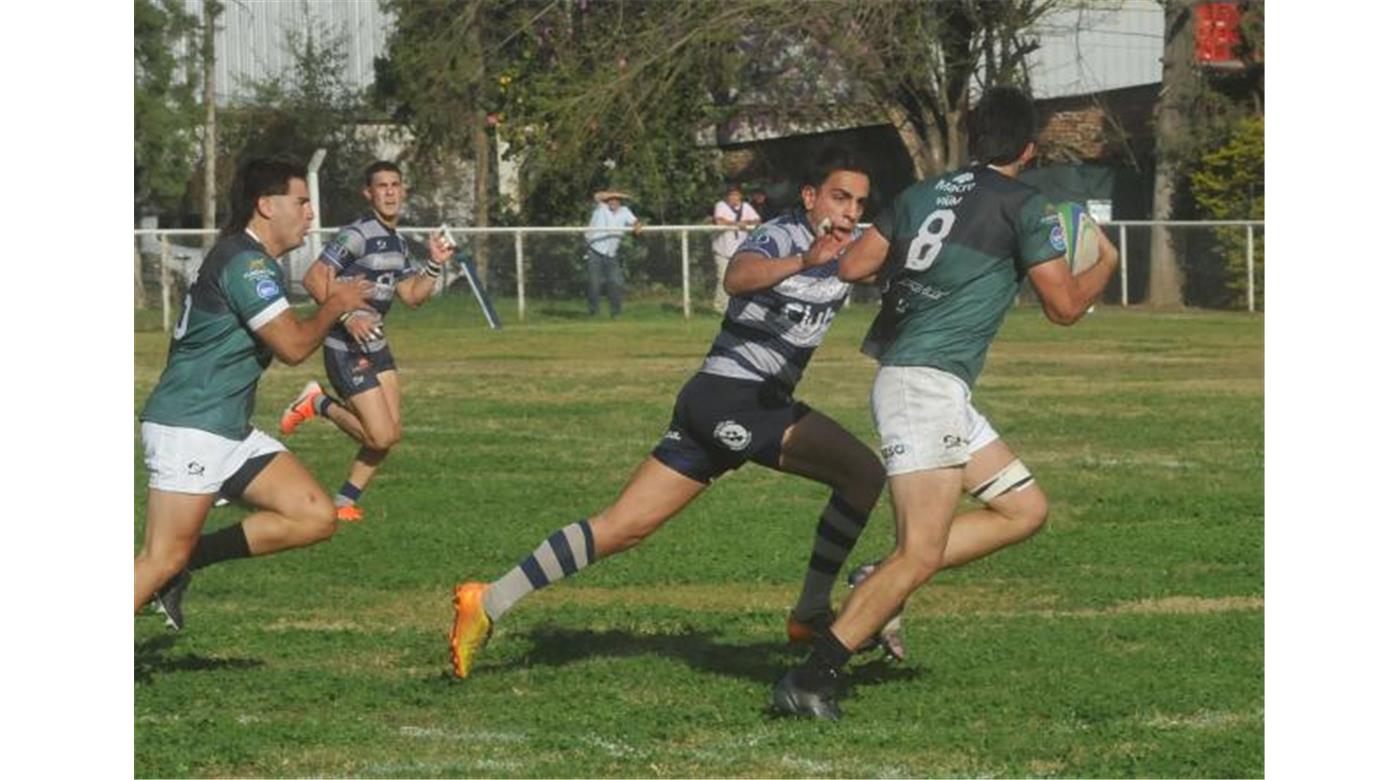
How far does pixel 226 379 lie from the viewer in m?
8.35

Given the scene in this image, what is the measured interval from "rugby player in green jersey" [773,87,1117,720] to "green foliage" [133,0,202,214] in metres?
33.6

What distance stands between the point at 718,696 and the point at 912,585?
2.86 ft

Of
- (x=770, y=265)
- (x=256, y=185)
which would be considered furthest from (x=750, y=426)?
(x=256, y=185)

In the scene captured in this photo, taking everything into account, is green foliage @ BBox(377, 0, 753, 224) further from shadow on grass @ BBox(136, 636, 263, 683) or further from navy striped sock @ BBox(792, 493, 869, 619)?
navy striped sock @ BBox(792, 493, 869, 619)

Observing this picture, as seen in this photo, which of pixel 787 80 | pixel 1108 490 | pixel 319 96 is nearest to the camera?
pixel 1108 490

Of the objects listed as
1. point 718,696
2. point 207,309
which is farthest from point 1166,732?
point 207,309

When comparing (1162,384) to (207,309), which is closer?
(207,309)

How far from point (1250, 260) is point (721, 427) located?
26.4 meters

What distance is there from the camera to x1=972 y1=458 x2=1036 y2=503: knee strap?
327 inches

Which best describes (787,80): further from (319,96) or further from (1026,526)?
(1026,526)

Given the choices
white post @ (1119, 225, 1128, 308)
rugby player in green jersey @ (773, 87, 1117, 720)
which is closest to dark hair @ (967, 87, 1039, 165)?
rugby player in green jersey @ (773, 87, 1117, 720)

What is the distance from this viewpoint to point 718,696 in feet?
27.0

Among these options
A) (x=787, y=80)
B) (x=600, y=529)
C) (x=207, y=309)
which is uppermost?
(x=787, y=80)

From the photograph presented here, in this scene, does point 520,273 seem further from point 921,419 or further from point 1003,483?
point 921,419
